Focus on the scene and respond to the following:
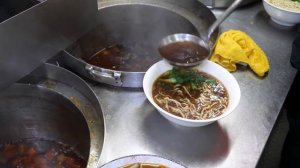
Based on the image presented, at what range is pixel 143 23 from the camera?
2.42 metres

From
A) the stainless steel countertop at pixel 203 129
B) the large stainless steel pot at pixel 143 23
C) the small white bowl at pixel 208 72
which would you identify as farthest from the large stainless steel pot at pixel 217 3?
the small white bowl at pixel 208 72

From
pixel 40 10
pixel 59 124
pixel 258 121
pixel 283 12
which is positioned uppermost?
pixel 40 10

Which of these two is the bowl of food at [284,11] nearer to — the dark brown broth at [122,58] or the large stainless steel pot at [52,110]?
the dark brown broth at [122,58]

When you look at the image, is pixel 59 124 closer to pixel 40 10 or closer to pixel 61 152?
pixel 61 152

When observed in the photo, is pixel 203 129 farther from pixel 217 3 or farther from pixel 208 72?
pixel 217 3

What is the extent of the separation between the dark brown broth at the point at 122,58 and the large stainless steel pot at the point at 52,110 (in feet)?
1.48

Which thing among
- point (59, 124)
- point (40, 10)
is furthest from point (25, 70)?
point (59, 124)

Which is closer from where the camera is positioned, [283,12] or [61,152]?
[61,152]

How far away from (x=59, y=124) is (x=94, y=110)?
1.20 feet

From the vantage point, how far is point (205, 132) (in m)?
1.46

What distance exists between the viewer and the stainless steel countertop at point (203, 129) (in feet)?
4.47

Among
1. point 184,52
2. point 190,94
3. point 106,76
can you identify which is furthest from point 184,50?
point 106,76

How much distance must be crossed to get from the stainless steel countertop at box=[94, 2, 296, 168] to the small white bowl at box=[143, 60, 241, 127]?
119 mm

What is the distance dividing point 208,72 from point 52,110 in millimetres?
915
